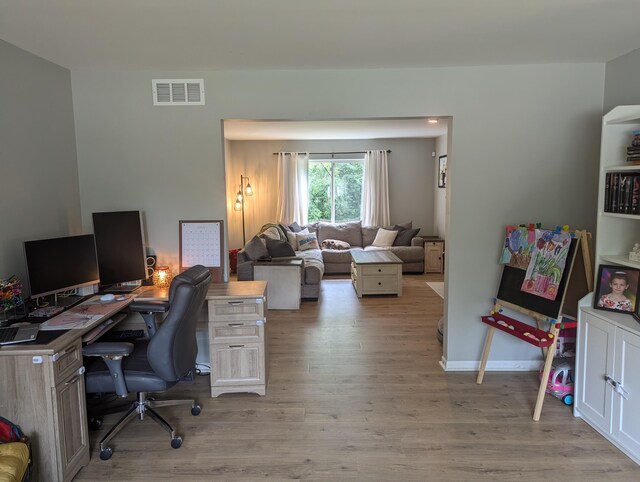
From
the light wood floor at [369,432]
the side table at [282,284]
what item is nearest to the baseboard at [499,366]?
the light wood floor at [369,432]

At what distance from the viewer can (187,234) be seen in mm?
3379

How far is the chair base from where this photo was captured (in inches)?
96.0

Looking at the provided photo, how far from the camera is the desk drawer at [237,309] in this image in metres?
3.04

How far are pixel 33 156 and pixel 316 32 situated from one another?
6.45 feet

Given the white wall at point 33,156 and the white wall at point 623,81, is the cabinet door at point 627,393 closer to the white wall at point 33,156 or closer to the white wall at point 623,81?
the white wall at point 623,81

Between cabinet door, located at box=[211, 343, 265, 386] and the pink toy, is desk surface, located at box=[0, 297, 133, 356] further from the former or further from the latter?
the pink toy

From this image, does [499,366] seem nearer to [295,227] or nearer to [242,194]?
[295,227]

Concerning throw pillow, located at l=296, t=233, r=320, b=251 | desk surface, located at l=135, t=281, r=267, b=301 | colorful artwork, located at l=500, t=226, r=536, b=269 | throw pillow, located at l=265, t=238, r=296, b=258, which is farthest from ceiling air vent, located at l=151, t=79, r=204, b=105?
throw pillow, located at l=296, t=233, r=320, b=251

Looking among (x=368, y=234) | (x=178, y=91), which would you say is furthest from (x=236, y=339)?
(x=368, y=234)

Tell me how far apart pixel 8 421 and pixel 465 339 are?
3020 millimetres

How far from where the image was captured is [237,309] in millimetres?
3059

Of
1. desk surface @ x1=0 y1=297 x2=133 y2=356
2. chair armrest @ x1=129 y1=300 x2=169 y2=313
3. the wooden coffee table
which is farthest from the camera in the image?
the wooden coffee table

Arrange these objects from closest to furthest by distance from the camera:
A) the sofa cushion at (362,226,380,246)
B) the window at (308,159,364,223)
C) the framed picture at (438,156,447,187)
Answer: the framed picture at (438,156,447,187) → the sofa cushion at (362,226,380,246) → the window at (308,159,364,223)

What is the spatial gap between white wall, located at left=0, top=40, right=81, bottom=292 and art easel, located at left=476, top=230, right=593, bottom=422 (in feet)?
10.3
